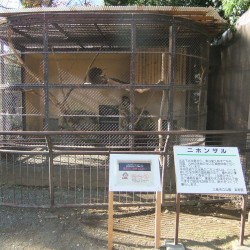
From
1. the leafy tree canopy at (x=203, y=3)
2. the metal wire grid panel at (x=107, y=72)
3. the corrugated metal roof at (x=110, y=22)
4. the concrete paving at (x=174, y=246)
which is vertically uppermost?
the leafy tree canopy at (x=203, y=3)

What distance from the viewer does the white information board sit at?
378 centimetres

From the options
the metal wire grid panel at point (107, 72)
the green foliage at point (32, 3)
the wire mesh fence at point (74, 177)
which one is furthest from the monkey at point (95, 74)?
the green foliage at point (32, 3)

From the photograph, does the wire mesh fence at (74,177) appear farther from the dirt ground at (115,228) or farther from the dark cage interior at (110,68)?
the dark cage interior at (110,68)

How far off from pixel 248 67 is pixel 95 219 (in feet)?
16.9

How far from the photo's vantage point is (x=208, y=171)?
391 centimetres

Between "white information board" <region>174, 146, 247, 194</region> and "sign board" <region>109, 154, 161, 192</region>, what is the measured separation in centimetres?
26

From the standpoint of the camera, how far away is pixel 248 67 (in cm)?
798

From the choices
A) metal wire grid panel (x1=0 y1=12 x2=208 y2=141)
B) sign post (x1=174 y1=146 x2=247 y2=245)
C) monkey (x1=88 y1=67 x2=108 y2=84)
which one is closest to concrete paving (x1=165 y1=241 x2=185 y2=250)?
sign post (x1=174 y1=146 x2=247 y2=245)

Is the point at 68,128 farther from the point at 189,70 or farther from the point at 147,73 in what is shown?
the point at 189,70

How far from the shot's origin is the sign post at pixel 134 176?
3801 millimetres

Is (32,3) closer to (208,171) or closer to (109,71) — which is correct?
(109,71)

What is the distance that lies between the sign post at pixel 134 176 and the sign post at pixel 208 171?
24 cm

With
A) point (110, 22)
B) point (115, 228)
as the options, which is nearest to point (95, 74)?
point (110, 22)

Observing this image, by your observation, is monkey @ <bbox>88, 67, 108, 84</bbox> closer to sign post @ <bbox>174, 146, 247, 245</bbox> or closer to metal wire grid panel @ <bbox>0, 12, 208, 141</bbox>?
metal wire grid panel @ <bbox>0, 12, 208, 141</bbox>
